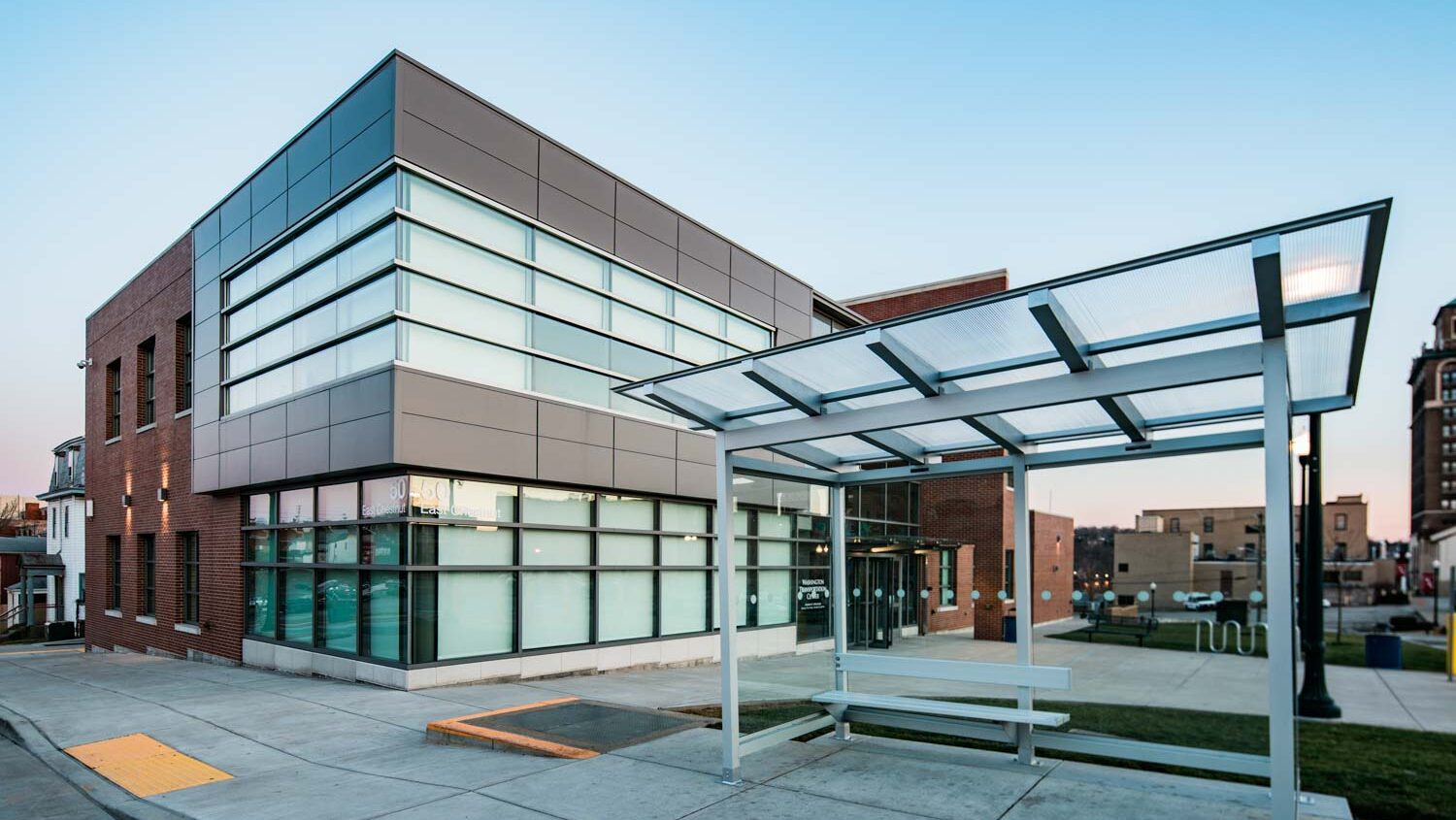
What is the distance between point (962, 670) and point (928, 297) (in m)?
22.8

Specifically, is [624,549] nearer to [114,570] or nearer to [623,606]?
[623,606]

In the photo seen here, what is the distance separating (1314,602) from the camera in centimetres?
1259

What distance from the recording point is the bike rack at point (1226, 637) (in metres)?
7.85

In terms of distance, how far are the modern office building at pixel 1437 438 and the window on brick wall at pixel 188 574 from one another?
446ft

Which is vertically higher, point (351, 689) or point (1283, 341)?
point (1283, 341)

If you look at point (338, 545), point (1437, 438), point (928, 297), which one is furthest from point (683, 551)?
point (1437, 438)

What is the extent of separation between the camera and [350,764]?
326 inches

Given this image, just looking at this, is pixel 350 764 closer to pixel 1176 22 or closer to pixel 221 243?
pixel 221 243

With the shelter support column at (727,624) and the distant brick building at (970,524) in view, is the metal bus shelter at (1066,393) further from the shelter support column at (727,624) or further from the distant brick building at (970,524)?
the distant brick building at (970,524)

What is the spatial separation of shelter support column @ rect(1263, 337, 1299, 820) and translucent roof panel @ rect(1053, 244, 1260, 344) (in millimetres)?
445

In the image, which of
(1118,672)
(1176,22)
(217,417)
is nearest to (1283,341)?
(1118,672)

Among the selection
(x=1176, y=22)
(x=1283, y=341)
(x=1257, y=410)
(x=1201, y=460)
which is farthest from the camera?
(x=1176, y=22)

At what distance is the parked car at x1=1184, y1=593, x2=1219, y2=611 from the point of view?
8.49 metres

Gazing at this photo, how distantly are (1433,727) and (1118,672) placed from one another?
440 centimetres
